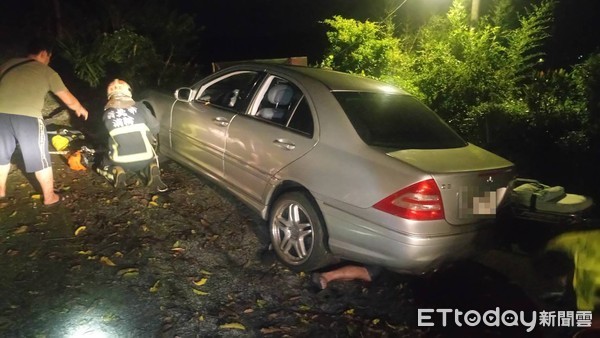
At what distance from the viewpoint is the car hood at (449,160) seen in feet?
11.9

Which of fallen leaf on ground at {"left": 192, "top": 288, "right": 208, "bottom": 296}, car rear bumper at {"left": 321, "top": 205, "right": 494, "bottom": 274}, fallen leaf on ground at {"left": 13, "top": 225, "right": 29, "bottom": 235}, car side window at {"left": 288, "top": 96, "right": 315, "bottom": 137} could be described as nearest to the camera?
car rear bumper at {"left": 321, "top": 205, "right": 494, "bottom": 274}

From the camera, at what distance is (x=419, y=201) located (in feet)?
11.5

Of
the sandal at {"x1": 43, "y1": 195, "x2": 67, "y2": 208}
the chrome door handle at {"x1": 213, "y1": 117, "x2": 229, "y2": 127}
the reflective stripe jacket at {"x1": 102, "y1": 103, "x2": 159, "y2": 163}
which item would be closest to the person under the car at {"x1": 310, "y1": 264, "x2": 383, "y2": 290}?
the chrome door handle at {"x1": 213, "y1": 117, "x2": 229, "y2": 127}

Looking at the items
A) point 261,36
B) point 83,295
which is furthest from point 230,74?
point 261,36

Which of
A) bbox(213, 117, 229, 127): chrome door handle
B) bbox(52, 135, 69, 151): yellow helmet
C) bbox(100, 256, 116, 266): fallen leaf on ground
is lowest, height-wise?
bbox(100, 256, 116, 266): fallen leaf on ground

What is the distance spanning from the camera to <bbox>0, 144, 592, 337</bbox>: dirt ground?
11.2 ft

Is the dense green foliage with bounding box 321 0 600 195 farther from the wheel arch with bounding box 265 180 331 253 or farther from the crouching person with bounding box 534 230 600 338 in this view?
the crouching person with bounding box 534 230 600 338

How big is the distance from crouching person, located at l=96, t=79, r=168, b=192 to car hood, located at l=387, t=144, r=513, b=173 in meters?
3.11

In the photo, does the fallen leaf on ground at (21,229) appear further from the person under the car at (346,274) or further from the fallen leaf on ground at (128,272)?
the person under the car at (346,274)

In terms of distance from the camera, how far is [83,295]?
3625 mm

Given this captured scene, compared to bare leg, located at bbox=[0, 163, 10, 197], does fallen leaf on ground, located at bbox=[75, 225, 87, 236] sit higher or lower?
lower

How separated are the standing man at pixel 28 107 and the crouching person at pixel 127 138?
0.59m

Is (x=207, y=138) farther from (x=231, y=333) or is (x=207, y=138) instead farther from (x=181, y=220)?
(x=231, y=333)

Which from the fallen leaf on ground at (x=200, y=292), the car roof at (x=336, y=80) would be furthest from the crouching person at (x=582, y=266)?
the fallen leaf on ground at (x=200, y=292)
